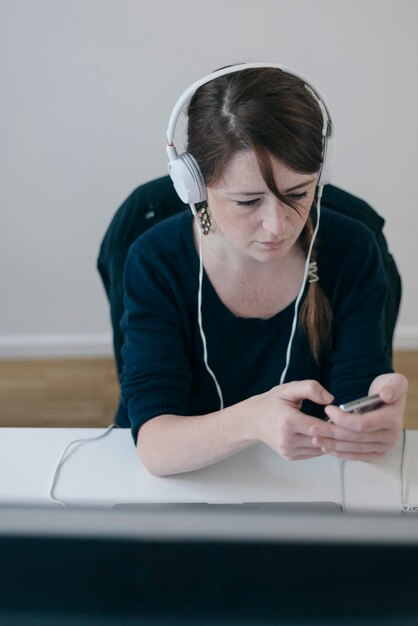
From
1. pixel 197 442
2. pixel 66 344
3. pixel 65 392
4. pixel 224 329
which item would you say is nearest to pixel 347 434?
pixel 197 442

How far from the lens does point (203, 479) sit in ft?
3.69

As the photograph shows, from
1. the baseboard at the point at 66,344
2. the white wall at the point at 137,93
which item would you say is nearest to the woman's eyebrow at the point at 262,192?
the white wall at the point at 137,93

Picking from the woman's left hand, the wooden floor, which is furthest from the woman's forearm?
the wooden floor

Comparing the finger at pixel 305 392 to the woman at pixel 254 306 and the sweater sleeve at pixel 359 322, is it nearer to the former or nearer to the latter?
the woman at pixel 254 306

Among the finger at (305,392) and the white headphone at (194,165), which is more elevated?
the white headphone at (194,165)

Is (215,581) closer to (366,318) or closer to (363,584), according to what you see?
(363,584)

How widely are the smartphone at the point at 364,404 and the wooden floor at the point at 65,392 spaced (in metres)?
1.41

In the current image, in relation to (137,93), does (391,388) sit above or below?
below

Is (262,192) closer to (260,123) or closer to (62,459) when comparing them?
(260,123)

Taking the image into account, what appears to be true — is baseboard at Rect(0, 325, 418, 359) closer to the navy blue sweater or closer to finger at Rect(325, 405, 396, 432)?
the navy blue sweater

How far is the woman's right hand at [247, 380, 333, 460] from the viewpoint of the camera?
0.98 meters

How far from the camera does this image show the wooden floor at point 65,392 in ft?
8.05

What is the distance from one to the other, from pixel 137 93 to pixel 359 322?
126cm

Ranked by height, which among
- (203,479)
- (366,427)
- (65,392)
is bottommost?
(65,392)
